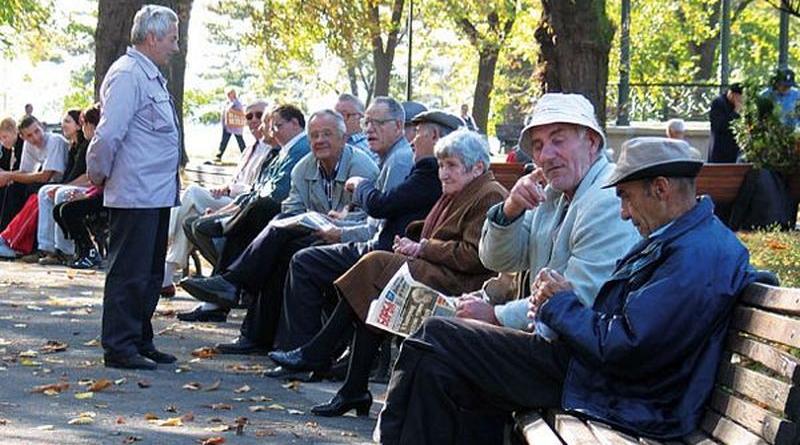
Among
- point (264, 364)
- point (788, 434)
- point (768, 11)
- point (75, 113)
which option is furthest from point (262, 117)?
point (768, 11)

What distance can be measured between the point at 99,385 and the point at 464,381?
3715mm

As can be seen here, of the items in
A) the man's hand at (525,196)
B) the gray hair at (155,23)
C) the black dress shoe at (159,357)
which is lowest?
the black dress shoe at (159,357)

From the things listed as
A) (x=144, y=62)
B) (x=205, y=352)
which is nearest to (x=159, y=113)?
(x=144, y=62)

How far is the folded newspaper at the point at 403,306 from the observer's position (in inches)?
308

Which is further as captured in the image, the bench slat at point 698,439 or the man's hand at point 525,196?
the man's hand at point 525,196

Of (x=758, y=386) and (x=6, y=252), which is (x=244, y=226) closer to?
(x=6, y=252)

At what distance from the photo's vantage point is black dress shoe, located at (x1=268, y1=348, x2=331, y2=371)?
31.6ft

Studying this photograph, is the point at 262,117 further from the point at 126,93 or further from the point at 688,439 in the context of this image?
the point at 688,439

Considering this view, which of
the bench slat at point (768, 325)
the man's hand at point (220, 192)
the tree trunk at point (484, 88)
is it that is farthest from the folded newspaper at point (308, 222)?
the tree trunk at point (484, 88)

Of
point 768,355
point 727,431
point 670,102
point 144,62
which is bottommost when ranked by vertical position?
point 727,431

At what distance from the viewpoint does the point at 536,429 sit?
5.89 m

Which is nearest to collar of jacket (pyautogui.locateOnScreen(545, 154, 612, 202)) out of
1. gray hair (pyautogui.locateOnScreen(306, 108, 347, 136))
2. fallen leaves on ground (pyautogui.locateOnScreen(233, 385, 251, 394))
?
fallen leaves on ground (pyautogui.locateOnScreen(233, 385, 251, 394))

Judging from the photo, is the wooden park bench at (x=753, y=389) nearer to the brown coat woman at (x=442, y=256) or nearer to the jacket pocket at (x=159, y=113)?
the brown coat woman at (x=442, y=256)

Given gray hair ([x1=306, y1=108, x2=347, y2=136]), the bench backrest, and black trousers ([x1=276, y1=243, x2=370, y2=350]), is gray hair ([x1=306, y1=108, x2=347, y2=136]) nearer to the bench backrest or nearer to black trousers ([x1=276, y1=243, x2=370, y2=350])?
black trousers ([x1=276, y1=243, x2=370, y2=350])
